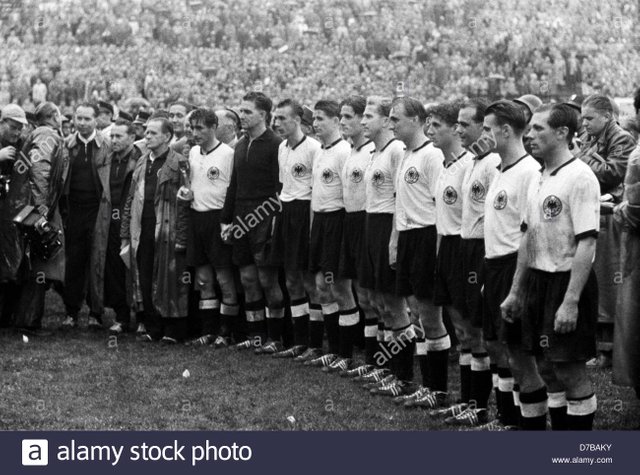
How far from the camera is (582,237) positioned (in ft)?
20.5

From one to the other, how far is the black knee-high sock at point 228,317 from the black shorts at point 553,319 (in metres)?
5.22

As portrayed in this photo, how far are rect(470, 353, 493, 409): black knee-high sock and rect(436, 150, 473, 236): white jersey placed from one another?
0.89 metres

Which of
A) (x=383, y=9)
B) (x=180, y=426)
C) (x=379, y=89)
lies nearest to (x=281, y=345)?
(x=180, y=426)

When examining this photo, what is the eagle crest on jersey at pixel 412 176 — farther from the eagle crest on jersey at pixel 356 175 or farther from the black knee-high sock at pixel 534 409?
the black knee-high sock at pixel 534 409

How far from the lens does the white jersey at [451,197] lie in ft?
25.7

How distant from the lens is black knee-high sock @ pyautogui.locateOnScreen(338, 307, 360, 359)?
9.91 metres

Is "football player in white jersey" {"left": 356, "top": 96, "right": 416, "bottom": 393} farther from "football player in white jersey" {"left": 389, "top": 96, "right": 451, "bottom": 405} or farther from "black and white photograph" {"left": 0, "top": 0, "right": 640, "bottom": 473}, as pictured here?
"football player in white jersey" {"left": 389, "top": 96, "right": 451, "bottom": 405}

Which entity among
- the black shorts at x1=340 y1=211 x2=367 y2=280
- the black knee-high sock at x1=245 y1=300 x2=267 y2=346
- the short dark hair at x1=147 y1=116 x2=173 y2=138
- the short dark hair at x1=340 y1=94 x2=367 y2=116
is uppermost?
the short dark hair at x1=340 y1=94 x2=367 y2=116

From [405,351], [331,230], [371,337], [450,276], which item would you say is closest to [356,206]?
[331,230]

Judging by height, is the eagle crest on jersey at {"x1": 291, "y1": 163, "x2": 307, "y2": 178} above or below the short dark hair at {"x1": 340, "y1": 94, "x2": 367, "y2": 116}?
below

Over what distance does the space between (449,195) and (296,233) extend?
2.64m

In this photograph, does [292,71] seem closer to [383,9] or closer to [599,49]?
[383,9]

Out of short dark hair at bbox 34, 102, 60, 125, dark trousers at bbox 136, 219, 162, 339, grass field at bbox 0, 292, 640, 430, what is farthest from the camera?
short dark hair at bbox 34, 102, 60, 125

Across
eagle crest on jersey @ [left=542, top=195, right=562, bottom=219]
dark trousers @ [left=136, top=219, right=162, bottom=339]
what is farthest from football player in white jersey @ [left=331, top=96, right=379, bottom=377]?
eagle crest on jersey @ [left=542, top=195, right=562, bottom=219]
